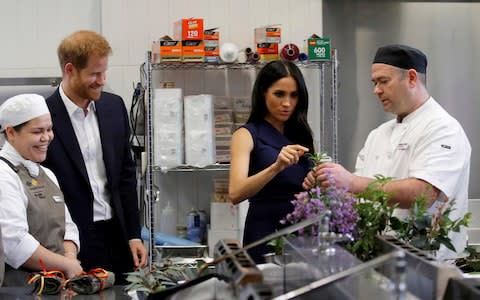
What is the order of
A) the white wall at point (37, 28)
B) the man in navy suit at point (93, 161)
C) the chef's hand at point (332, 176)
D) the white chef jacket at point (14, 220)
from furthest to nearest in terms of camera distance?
the white wall at point (37, 28)
the man in navy suit at point (93, 161)
the white chef jacket at point (14, 220)
the chef's hand at point (332, 176)

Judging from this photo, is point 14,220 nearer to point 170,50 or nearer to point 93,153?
point 93,153

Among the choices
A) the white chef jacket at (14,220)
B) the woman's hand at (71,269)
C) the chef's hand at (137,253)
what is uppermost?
the white chef jacket at (14,220)

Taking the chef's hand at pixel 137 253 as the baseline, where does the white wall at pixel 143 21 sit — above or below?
above

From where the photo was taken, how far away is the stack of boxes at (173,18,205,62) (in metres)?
3.69

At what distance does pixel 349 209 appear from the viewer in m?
1.53

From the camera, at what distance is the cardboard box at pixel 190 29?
3678 millimetres

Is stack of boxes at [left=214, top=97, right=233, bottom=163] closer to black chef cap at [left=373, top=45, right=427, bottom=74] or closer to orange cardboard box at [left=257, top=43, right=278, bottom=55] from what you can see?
orange cardboard box at [left=257, top=43, right=278, bottom=55]

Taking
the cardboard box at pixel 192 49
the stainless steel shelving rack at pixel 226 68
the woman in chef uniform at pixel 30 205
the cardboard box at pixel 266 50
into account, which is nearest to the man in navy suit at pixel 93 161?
the woman in chef uniform at pixel 30 205

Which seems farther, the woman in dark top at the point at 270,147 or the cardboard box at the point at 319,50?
the cardboard box at the point at 319,50

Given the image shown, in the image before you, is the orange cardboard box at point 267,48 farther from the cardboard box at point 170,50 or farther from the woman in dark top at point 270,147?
the woman in dark top at point 270,147

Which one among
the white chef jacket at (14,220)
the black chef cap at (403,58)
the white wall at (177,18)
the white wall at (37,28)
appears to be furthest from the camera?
the white wall at (37,28)

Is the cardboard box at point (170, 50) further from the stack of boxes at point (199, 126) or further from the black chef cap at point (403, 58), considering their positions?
the black chef cap at point (403, 58)

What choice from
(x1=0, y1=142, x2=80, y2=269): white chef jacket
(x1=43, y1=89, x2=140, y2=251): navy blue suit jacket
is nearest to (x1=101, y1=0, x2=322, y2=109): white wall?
(x1=43, y1=89, x2=140, y2=251): navy blue suit jacket

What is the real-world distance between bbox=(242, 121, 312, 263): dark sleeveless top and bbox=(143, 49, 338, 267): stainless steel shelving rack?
127cm
